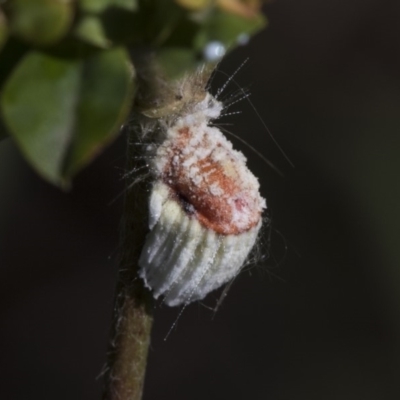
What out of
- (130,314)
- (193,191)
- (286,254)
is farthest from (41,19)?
(286,254)

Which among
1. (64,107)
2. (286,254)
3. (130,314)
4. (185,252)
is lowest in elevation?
(286,254)

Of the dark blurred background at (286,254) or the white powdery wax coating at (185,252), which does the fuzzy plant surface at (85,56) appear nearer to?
the white powdery wax coating at (185,252)

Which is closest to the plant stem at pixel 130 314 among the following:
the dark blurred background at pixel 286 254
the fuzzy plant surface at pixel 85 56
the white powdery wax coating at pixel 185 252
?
the white powdery wax coating at pixel 185 252

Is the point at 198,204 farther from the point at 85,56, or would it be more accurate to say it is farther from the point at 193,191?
the point at 85,56

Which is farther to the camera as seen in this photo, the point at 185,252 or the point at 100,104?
the point at 185,252

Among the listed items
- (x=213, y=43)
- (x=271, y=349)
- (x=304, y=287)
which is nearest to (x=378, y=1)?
(x=304, y=287)

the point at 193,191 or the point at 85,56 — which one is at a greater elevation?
the point at 85,56

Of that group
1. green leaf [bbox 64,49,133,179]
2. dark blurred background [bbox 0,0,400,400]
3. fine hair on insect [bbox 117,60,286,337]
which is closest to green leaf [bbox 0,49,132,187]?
green leaf [bbox 64,49,133,179]
